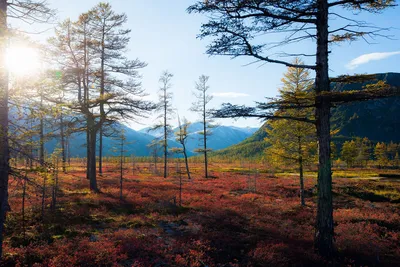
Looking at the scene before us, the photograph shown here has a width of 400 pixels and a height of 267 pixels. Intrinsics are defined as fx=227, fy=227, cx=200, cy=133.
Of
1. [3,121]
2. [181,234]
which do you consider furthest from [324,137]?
[3,121]

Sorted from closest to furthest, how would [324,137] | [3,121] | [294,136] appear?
1. [3,121]
2. [324,137]
3. [294,136]

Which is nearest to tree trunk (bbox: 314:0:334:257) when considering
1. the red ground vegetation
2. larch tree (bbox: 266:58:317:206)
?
the red ground vegetation

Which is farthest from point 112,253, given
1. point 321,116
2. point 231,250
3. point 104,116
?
point 104,116

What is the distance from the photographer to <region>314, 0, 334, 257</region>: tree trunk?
775cm

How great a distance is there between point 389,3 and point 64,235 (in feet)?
48.1

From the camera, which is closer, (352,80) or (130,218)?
(352,80)

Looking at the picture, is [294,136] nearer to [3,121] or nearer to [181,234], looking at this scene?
[181,234]

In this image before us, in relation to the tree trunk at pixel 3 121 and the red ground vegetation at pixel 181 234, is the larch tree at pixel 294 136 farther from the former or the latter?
the tree trunk at pixel 3 121

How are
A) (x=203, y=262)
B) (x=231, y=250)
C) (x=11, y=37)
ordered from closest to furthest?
(x=11, y=37) < (x=203, y=262) < (x=231, y=250)

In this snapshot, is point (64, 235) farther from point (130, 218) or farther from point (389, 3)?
point (389, 3)

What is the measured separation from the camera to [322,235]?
800 centimetres

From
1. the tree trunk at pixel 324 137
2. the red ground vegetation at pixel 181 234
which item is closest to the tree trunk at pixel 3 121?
the red ground vegetation at pixel 181 234

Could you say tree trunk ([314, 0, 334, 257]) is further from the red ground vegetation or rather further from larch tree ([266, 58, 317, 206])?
larch tree ([266, 58, 317, 206])

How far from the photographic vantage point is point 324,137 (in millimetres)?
7836
